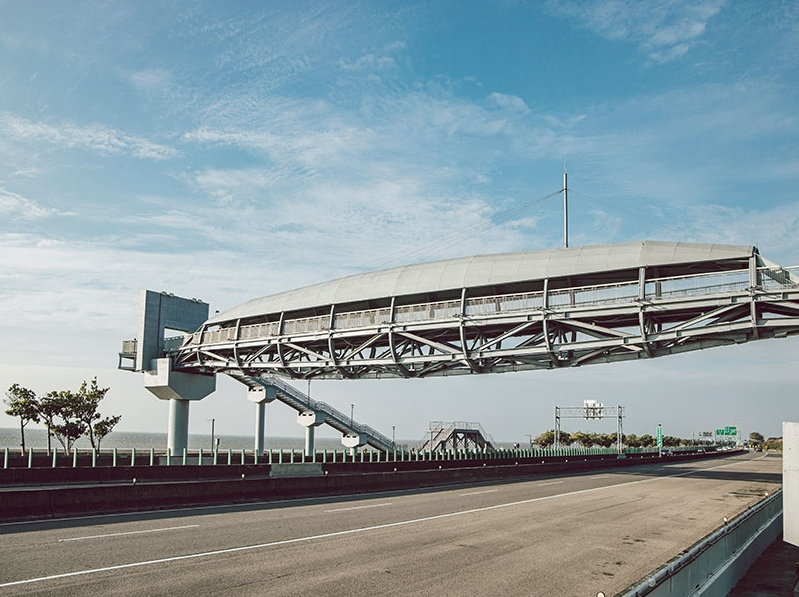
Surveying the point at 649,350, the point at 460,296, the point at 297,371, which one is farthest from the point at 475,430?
the point at 649,350

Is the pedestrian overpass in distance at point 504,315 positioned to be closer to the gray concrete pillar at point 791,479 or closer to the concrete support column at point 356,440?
the concrete support column at point 356,440

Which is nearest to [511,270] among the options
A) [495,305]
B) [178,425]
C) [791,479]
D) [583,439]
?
[495,305]

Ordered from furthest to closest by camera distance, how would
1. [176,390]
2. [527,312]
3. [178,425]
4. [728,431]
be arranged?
1. [728,431]
2. [178,425]
3. [176,390]
4. [527,312]

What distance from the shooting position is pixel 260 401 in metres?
62.7

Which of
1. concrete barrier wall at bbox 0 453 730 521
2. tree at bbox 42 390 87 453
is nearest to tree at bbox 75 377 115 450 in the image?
tree at bbox 42 390 87 453

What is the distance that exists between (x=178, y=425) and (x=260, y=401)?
25.0 ft

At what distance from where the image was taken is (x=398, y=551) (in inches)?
511

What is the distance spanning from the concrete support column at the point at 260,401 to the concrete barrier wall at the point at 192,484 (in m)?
24.8

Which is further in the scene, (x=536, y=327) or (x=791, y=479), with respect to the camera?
(x=536, y=327)

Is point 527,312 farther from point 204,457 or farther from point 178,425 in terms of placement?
point 178,425

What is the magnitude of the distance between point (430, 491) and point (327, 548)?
1590 cm

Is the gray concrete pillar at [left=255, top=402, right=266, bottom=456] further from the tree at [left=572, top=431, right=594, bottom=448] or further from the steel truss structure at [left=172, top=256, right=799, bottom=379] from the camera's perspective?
the tree at [left=572, top=431, right=594, bottom=448]

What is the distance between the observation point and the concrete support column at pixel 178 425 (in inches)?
2420

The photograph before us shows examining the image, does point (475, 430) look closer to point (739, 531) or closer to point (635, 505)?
point (635, 505)
